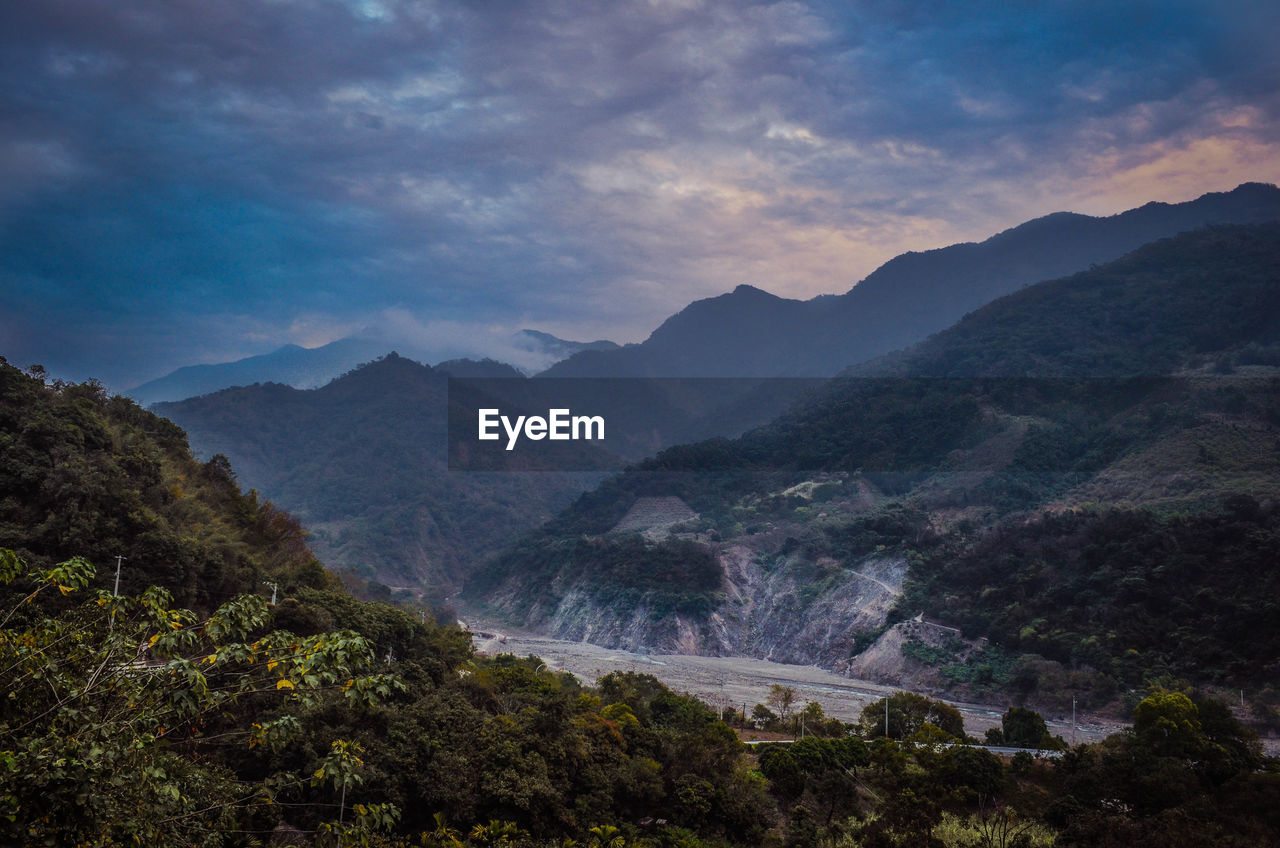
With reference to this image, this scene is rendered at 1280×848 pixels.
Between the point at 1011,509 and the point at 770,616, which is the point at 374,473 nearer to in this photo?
the point at 770,616

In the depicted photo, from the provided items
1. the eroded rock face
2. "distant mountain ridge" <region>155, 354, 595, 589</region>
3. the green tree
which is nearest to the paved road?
the eroded rock face

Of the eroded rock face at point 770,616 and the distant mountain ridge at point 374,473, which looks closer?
the eroded rock face at point 770,616

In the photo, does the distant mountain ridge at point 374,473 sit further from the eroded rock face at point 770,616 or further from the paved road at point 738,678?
the paved road at point 738,678

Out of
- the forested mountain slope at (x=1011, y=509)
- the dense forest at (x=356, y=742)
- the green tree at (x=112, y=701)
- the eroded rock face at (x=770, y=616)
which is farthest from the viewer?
the eroded rock face at (x=770, y=616)

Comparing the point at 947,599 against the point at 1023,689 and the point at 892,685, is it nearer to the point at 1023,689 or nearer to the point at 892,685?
→ the point at 892,685

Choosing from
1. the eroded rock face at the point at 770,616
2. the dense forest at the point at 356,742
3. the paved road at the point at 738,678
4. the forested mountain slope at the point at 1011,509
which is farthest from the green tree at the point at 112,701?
the eroded rock face at the point at 770,616

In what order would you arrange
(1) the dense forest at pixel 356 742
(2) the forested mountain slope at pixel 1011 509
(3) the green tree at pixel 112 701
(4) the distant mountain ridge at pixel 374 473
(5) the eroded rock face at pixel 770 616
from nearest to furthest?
(3) the green tree at pixel 112 701 < (1) the dense forest at pixel 356 742 < (2) the forested mountain slope at pixel 1011 509 < (5) the eroded rock face at pixel 770 616 < (4) the distant mountain ridge at pixel 374 473

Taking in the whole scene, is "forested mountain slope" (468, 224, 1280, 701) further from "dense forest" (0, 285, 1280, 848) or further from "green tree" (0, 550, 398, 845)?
"green tree" (0, 550, 398, 845)

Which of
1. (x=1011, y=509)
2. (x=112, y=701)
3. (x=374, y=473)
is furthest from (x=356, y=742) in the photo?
(x=374, y=473)
